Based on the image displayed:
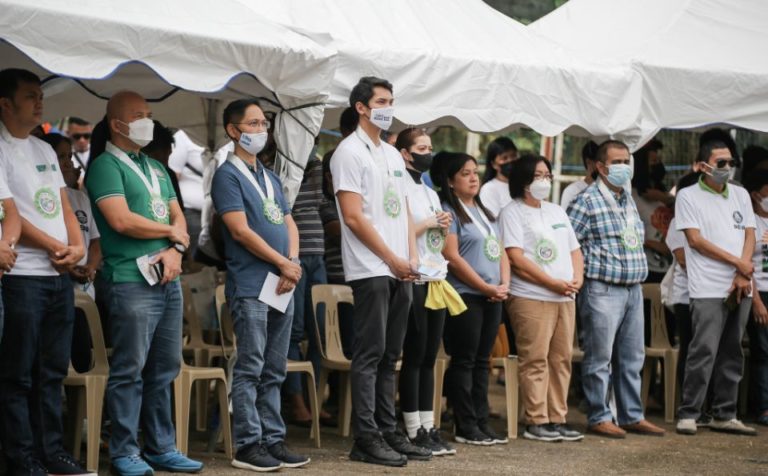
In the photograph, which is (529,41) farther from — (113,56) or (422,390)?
(113,56)

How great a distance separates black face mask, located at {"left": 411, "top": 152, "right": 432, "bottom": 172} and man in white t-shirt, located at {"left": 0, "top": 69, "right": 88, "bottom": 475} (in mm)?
2450

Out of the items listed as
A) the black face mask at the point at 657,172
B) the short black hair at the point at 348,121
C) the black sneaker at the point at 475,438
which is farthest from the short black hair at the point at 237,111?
the black face mask at the point at 657,172

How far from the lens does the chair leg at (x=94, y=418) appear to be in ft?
22.6

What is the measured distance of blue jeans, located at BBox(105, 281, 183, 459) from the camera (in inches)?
259

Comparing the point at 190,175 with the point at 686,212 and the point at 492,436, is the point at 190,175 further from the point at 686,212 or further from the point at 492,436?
the point at 686,212

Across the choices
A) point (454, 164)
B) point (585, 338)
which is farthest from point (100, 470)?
point (585, 338)

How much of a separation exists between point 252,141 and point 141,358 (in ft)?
4.64

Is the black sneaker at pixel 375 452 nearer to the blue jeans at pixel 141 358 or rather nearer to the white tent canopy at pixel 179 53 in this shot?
the blue jeans at pixel 141 358

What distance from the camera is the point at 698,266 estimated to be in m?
9.49

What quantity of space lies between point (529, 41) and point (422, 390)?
9.72 ft

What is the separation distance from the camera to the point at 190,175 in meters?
11.6

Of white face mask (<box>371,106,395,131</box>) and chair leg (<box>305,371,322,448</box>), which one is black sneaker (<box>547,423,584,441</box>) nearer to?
chair leg (<box>305,371,322,448</box>)

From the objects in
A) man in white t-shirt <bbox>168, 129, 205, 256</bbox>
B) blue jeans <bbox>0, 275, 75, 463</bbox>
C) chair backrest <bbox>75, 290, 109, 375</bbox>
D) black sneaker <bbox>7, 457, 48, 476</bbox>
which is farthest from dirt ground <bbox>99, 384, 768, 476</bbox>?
man in white t-shirt <bbox>168, 129, 205, 256</bbox>

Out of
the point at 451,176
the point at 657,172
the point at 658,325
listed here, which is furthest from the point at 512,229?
the point at 657,172
